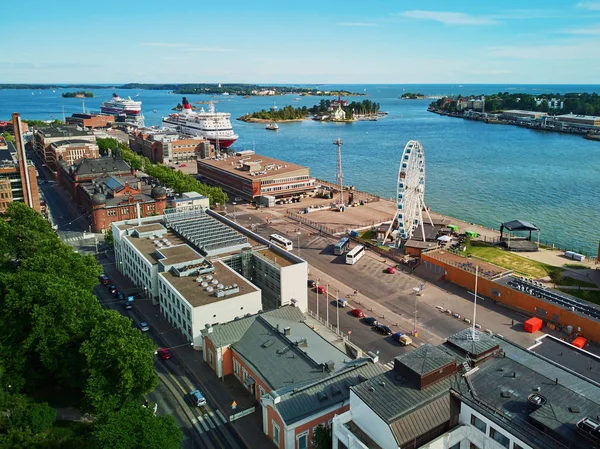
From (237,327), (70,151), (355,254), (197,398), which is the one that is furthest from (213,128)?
(197,398)

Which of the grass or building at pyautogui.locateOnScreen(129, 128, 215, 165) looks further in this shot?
building at pyautogui.locateOnScreen(129, 128, 215, 165)

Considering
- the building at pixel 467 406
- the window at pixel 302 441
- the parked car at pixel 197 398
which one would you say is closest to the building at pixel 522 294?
the building at pixel 467 406

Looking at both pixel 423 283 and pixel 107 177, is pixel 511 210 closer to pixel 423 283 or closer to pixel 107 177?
pixel 423 283

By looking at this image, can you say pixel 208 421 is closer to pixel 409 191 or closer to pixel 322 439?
pixel 322 439

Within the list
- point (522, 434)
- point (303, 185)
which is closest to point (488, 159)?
point (303, 185)

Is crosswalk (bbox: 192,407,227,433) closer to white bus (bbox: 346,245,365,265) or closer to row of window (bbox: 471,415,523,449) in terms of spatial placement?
row of window (bbox: 471,415,523,449)

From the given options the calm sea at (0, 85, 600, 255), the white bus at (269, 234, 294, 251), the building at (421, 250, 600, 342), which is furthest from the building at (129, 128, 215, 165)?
the building at (421, 250, 600, 342)

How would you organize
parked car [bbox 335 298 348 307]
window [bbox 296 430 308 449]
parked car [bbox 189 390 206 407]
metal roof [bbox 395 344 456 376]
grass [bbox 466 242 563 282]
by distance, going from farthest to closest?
1. grass [bbox 466 242 563 282]
2. parked car [bbox 335 298 348 307]
3. parked car [bbox 189 390 206 407]
4. window [bbox 296 430 308 449]
5. metal roof [bbox 395 344 456 376]
